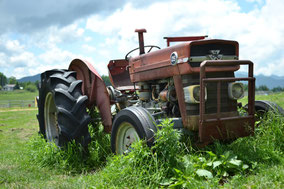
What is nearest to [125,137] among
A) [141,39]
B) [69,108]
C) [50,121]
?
[69,108]

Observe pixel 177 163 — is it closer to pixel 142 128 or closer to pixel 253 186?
pixel 142 128

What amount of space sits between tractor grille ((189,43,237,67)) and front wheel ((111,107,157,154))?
0.98 meters

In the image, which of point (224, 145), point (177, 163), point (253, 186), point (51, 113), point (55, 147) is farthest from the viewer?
point (51, 113)

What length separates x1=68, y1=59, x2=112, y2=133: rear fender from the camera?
5.18 meters

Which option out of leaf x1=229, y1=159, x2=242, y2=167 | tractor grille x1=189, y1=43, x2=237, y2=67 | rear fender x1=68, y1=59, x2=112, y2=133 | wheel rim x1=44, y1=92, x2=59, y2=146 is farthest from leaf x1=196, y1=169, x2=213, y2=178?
wheel rim x1=44, y1=92, x2=59, y2=146

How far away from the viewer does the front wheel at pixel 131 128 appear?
145 inches

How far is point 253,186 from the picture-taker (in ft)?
9.87

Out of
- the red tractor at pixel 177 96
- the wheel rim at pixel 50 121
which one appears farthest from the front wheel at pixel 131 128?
the wheel rim at pixel 50 121

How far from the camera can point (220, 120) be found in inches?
148

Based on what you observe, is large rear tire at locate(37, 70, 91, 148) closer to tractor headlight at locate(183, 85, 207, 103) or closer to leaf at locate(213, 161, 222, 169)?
tractor headlight at locate(183, 85, 207, 103)

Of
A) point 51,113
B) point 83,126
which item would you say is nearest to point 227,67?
point 83,126

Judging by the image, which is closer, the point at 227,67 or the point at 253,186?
the point at 253,186

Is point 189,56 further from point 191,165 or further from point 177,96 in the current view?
point 191,165

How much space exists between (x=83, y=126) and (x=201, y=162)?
2.02m
